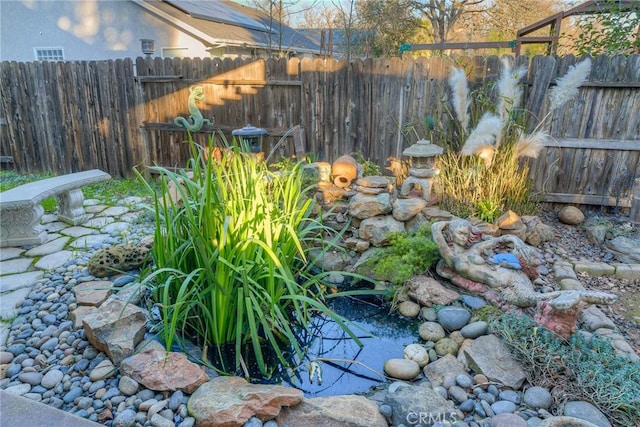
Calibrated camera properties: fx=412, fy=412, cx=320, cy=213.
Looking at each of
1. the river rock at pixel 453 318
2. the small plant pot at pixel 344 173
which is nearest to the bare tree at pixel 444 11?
the small plant pot at pixel 344 173

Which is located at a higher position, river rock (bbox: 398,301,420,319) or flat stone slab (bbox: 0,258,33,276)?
flat stone slab (bbox: 0,258,33,276)

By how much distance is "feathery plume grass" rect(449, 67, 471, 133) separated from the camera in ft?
12.4

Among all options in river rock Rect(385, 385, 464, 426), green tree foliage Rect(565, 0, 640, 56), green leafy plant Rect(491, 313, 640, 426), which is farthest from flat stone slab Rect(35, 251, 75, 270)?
green tree foliage Rect(565, 0, 640, 56)

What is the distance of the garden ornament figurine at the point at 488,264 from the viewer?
246cm

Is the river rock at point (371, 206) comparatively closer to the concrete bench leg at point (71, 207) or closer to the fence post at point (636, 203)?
the fence post at point (636, 203)

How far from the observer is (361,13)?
476 inches

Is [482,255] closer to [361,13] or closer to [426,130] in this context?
[426,130]

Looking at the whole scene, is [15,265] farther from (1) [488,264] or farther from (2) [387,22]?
(2) [387,22]

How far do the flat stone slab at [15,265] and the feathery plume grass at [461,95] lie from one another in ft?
12.5

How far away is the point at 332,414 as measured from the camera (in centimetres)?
168

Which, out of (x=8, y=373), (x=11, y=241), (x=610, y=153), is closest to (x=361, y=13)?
(x=610, y=153)

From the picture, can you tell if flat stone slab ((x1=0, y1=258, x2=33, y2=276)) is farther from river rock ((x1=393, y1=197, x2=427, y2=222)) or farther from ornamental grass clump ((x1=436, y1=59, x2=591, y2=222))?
ornamental grass clump ((x1=436, y1=59, x2=591, y2=222))

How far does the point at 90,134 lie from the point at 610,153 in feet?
20.8

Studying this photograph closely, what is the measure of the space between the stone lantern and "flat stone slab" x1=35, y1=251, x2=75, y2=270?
2.74 meters
